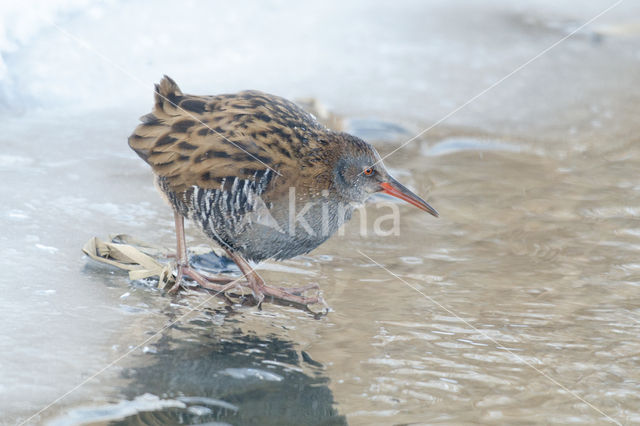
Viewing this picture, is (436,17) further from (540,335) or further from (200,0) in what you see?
(540,335)

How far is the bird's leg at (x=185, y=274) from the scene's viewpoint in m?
3.39

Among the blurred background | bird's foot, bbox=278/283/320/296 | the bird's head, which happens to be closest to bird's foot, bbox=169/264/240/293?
the blurred background

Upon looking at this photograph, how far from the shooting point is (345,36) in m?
7.30

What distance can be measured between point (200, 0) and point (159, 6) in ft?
1.44

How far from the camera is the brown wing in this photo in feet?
10.9

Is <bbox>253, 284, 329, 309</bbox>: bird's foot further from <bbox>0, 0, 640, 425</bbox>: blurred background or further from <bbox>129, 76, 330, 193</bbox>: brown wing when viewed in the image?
<bbox>129, 76, 330, 193</bbox>: brown wing

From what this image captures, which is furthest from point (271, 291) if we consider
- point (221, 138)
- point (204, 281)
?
point (221, 138)

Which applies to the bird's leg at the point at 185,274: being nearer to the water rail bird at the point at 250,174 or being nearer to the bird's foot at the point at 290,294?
the water rail bird at the point at 250,174

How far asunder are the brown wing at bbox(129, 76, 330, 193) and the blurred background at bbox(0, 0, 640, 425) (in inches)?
21.0

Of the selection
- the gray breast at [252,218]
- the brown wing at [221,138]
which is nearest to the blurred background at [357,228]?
the gray breast at [252,218]

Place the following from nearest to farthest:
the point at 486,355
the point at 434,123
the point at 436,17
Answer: the point at 486,355 → the point at 434,123 → the point at 436,17

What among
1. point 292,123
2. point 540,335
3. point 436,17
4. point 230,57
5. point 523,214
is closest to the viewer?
point 540,335

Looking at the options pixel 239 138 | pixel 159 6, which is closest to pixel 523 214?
pixel 239 138

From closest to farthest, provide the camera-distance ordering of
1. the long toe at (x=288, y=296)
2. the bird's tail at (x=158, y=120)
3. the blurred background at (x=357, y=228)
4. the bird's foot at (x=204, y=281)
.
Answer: the blurred background at (x=357, y=228) < the long toe at (x=288, y=296) < the bird's foot at (x=204, y=281) < the bird's tail at (x=158, y=120)
